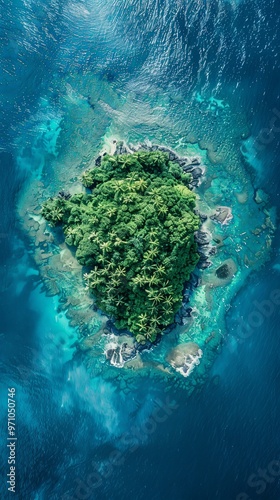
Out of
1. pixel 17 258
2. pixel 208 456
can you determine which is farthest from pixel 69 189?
pixel 208 456

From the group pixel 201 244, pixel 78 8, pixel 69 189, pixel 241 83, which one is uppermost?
pixel 241 83

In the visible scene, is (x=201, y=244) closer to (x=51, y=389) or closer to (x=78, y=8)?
(x=51, y=389)

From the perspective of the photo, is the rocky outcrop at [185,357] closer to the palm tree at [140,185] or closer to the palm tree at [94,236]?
the palm tree at [94,236]

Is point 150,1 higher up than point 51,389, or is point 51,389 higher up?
point 150,1

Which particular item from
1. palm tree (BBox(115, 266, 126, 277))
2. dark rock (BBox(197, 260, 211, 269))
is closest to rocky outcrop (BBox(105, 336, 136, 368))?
palm tree (BBox(115, 266, 126, 277))

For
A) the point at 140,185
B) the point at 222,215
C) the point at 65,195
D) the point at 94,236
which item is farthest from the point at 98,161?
the point at 222,215

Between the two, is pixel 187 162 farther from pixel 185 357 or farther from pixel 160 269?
pixel 185 357

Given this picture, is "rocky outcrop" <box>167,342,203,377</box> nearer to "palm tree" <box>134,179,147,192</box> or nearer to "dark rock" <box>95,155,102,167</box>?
"palm tree" <box>134,179,147,192</box>
